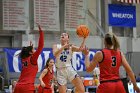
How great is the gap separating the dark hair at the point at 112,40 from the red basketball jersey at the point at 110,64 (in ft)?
0.29

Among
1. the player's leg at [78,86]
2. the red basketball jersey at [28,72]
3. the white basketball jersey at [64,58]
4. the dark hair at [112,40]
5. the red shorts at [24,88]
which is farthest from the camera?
the white basketball jersey at [64,58]

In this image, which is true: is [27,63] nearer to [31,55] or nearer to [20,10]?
[31,55]

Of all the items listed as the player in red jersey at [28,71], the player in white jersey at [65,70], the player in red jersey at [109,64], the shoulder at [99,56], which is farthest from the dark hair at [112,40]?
the player in white jersey at [65,70]

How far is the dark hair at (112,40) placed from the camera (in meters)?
5.92

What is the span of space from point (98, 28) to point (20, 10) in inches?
170

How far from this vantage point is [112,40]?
5930 mm

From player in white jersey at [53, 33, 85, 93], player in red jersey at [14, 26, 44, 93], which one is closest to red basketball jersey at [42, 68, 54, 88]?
player in white jersey at [53, 33, 85, 93]

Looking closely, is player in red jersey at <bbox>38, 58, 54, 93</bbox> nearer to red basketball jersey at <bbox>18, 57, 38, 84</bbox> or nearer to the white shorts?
the white shorts

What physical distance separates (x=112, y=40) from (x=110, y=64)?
1.17 ft

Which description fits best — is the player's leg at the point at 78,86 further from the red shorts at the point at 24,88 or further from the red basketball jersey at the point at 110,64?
the red basketball jersey at the point at 110,64

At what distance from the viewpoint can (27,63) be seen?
7039 mm

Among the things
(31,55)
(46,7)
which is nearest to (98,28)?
(46,7)

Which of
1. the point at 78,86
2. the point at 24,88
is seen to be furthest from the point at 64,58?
the point at 24,88

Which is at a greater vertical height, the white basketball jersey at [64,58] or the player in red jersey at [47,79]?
the white basketball jersey at [64,58]
